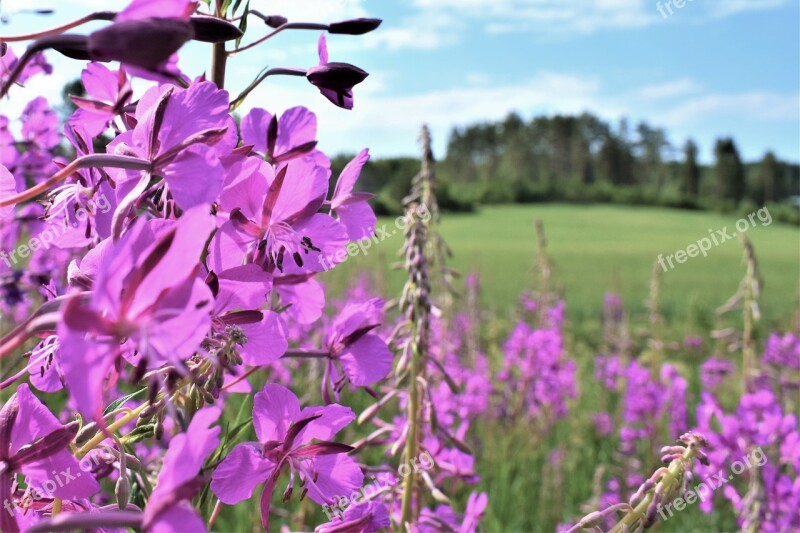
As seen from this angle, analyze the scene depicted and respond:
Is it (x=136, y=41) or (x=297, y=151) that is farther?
(x=297, y=151)

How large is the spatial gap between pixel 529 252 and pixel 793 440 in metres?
31.1

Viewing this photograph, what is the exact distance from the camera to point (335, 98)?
932 millimetres

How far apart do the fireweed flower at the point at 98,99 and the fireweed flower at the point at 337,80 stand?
10.1 inches

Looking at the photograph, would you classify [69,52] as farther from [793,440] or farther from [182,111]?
[793,440]

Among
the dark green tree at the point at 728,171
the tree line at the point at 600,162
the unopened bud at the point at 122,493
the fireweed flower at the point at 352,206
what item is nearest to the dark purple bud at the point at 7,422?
the unopened bud at the point at 122,493

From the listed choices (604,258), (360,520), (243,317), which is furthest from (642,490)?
(604,258)

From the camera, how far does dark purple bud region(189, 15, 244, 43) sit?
0.70 meters

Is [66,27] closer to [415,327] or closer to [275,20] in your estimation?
[275,20]

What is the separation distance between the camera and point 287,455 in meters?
0.87

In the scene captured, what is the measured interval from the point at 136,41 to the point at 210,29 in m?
0.18

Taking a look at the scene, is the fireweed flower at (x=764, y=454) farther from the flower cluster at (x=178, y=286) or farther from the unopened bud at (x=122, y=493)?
the unopened bud at (x=122, y=493)

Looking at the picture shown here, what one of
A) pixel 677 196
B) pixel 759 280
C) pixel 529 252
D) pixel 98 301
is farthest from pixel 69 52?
pixel 677 196

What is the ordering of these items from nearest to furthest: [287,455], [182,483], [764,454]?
[182,483] < [287,455] < [764,454]

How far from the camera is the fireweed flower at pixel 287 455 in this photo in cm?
82
